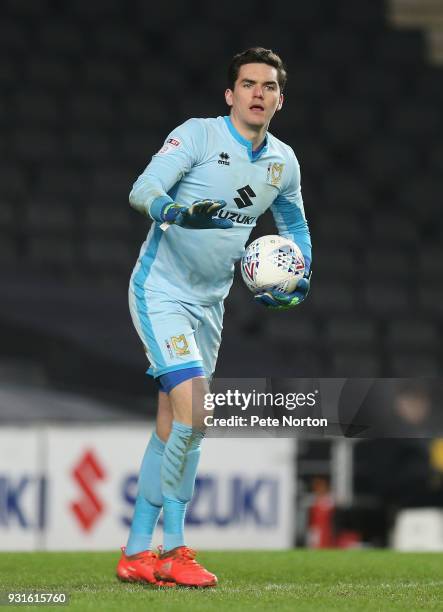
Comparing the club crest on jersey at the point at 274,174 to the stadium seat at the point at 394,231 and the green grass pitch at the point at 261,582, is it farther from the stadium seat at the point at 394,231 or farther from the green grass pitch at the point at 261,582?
the stadium seat at the point at 394,231

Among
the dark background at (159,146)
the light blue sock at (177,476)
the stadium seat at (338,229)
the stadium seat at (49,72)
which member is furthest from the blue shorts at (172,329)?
the stadium seat at (49,72)

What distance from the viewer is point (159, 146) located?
13.0 meters

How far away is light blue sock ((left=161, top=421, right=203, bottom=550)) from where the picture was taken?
4.55m

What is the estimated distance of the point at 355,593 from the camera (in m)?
4.47

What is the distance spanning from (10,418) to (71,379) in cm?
119

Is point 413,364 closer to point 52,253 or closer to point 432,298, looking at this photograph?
point 432,298

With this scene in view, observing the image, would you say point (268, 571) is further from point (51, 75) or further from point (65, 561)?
point (51, 75)

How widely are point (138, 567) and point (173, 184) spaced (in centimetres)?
130

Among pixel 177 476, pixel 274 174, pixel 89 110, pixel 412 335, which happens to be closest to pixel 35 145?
pixel 89 110

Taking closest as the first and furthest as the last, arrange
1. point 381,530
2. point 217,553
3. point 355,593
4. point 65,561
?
1. point 355,593
2. point 65,561
3. point 217,553
4. point 381,530

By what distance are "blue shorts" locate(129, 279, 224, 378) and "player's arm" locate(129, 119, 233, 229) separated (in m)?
0.37

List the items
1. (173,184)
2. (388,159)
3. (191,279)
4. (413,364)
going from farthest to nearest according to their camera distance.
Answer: (388,159)
(413,364)
(191,279)
(173,184)

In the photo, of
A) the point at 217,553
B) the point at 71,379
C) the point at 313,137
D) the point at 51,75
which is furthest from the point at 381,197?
the point at 217,553

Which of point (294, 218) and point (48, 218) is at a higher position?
point (48, 218)
